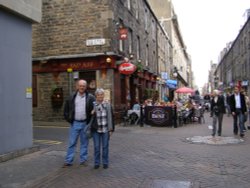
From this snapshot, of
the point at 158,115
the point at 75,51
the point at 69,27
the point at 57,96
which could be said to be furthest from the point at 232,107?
the point at 69,27

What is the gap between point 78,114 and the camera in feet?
25.5

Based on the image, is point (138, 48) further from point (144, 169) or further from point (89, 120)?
point (144, 169)

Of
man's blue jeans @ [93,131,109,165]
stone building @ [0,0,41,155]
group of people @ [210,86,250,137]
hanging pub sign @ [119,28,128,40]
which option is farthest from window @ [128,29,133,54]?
man's blue jeans @ [93,131,109,165]

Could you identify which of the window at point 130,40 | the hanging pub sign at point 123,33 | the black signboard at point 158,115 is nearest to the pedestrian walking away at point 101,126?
the black signboard at point 158,115

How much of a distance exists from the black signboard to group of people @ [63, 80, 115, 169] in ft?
30.4

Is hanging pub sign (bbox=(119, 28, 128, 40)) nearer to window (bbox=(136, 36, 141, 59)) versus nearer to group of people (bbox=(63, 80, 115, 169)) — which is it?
window (bbox=(136, 36, 141, 59))

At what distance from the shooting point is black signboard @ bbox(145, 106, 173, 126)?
55.3 ft

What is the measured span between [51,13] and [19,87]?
1128cm

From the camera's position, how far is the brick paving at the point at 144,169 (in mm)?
6406

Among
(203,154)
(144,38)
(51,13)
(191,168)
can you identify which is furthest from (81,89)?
(144,38)

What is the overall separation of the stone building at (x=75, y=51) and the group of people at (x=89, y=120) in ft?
33.6

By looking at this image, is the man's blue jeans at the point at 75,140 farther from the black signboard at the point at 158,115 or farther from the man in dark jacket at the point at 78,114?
the black signboard at the point at 158,115

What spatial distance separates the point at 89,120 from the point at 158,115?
947 cm

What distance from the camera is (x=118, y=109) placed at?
19.3 metres
